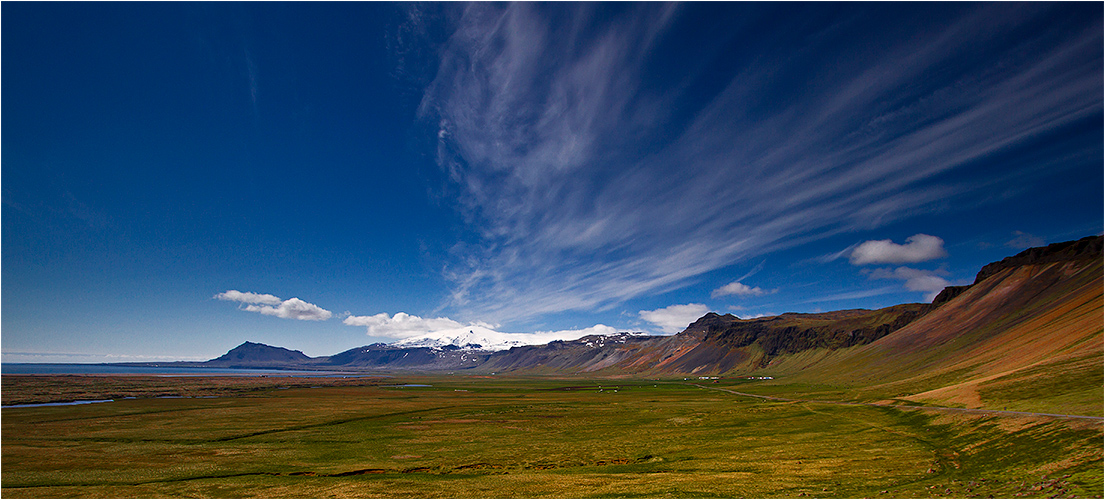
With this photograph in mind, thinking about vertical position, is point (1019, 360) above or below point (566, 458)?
above

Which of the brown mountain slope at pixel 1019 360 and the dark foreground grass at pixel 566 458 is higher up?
the brown mountain slope at pixel 1019 360

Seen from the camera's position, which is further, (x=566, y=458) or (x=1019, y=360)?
(x=1019, y=360)

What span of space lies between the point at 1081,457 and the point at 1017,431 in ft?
53.4

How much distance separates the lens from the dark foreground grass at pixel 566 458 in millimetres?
37906

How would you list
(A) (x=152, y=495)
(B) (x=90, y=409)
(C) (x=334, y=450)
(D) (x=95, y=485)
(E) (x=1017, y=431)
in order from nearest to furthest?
→ (A) (x=152, y=495)
(D) (x=95, y=485)
(E) (x=1017, y=431)
(C) (x=334, y=450)
(B) (x=90, y=409)

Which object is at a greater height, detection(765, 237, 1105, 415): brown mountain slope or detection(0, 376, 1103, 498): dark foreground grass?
detection(765, 237, 1105, 415): brown mountain slope

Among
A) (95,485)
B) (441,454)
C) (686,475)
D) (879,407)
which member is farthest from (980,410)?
(95,485)

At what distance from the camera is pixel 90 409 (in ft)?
367

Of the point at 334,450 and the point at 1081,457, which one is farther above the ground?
the point at 1081,457

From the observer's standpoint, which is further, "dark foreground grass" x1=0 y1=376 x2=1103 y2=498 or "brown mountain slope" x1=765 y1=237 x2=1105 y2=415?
"brown mountain slope" x1=765 y1=237 x2=1105 y2=415

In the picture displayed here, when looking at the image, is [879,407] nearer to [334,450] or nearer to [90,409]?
[334,450]

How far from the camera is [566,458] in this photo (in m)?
54.6

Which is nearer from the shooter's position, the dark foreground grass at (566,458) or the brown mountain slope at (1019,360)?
the dark foreground grass at (566,458)

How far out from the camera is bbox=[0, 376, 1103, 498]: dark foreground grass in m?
37.9
